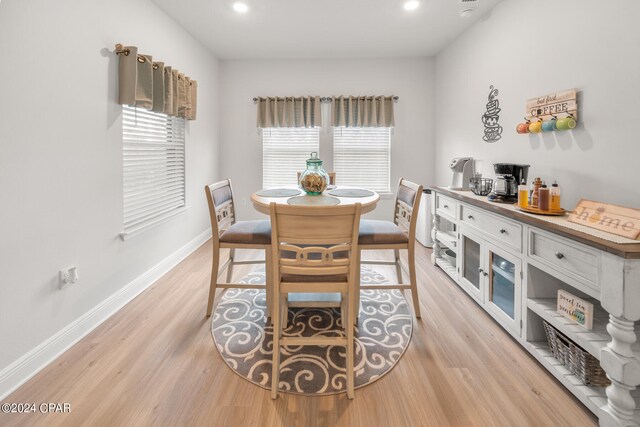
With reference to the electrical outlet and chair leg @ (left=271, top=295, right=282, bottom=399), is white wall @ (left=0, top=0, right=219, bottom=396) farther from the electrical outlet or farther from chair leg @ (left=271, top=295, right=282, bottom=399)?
chair leg @ (left=271, top=295, right=282, bottom=399)

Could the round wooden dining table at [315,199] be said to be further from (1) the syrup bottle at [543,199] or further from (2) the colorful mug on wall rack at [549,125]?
(2) the colorful mug on wall rack at [549,125]

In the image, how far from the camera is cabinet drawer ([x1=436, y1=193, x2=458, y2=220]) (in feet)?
9.75

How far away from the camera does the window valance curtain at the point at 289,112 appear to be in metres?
4.71

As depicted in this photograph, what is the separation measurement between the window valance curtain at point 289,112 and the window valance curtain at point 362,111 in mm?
255

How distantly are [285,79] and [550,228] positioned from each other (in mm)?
4031

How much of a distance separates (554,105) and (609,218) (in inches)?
44.0

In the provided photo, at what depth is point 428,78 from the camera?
475 cm

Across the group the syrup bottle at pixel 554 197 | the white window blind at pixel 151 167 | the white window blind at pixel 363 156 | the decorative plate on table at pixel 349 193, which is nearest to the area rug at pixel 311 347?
the decorative plate on table at pixel 349 193

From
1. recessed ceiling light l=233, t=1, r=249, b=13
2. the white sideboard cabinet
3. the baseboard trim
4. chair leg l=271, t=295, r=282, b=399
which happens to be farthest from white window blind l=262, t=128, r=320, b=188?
chair leg l=271, t=295, r=282, b=399

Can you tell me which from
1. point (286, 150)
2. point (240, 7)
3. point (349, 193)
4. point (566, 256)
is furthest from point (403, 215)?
point (286, 150)

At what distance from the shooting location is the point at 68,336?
2031mm

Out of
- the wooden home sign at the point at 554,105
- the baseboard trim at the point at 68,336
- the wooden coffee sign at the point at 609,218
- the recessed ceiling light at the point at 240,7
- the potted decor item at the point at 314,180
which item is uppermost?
the recessed ceiling light at the point at 240,7

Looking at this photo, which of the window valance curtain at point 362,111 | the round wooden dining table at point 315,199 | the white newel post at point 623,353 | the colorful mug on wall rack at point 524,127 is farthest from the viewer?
the window valance curtain at point 362,111

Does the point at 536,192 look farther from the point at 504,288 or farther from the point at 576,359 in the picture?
the point at 576,359
